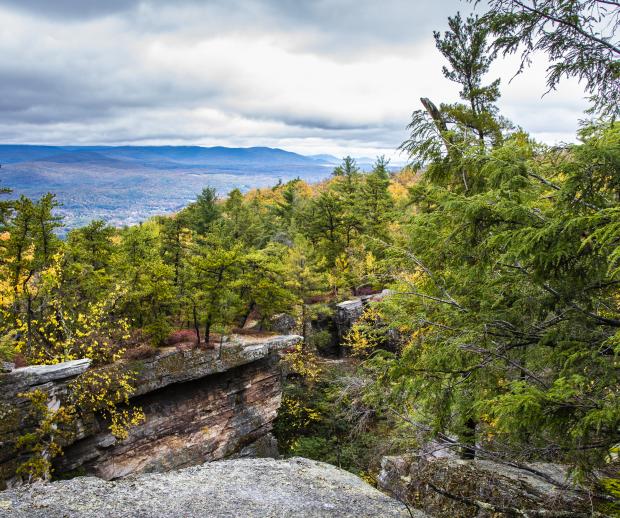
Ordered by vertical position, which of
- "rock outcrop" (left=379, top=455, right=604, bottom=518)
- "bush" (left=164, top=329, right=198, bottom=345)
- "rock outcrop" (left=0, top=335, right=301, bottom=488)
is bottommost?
"rock outcrop" (left=0, top=335, right=301, bottom=488)

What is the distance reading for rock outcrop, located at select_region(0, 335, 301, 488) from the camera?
1383 centimetres

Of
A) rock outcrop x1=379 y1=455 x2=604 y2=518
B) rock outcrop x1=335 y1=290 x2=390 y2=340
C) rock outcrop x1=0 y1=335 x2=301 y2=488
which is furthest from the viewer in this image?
rock outcrop x1=335 y1=290 x2=390 y2=340

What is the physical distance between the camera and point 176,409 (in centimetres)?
1962

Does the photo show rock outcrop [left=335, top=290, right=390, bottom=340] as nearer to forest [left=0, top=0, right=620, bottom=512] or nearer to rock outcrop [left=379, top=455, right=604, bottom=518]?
forest [left=0, top=0, right=620, bottom=512]

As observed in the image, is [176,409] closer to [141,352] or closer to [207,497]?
[141,352]

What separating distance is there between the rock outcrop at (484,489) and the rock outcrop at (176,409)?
459 inches

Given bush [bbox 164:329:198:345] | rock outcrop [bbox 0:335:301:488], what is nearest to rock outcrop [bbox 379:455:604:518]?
rock outcrop [bbox 0:335:301:488]

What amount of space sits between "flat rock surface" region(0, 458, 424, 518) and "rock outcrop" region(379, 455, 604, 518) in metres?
0.54

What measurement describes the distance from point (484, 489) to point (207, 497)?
627 cm

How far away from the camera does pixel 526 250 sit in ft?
14.1

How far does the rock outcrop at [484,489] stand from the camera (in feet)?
21.8

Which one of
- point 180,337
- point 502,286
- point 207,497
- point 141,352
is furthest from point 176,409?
point 502,286

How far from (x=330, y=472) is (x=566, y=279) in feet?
32.6

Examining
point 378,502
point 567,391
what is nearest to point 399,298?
point 567,391
